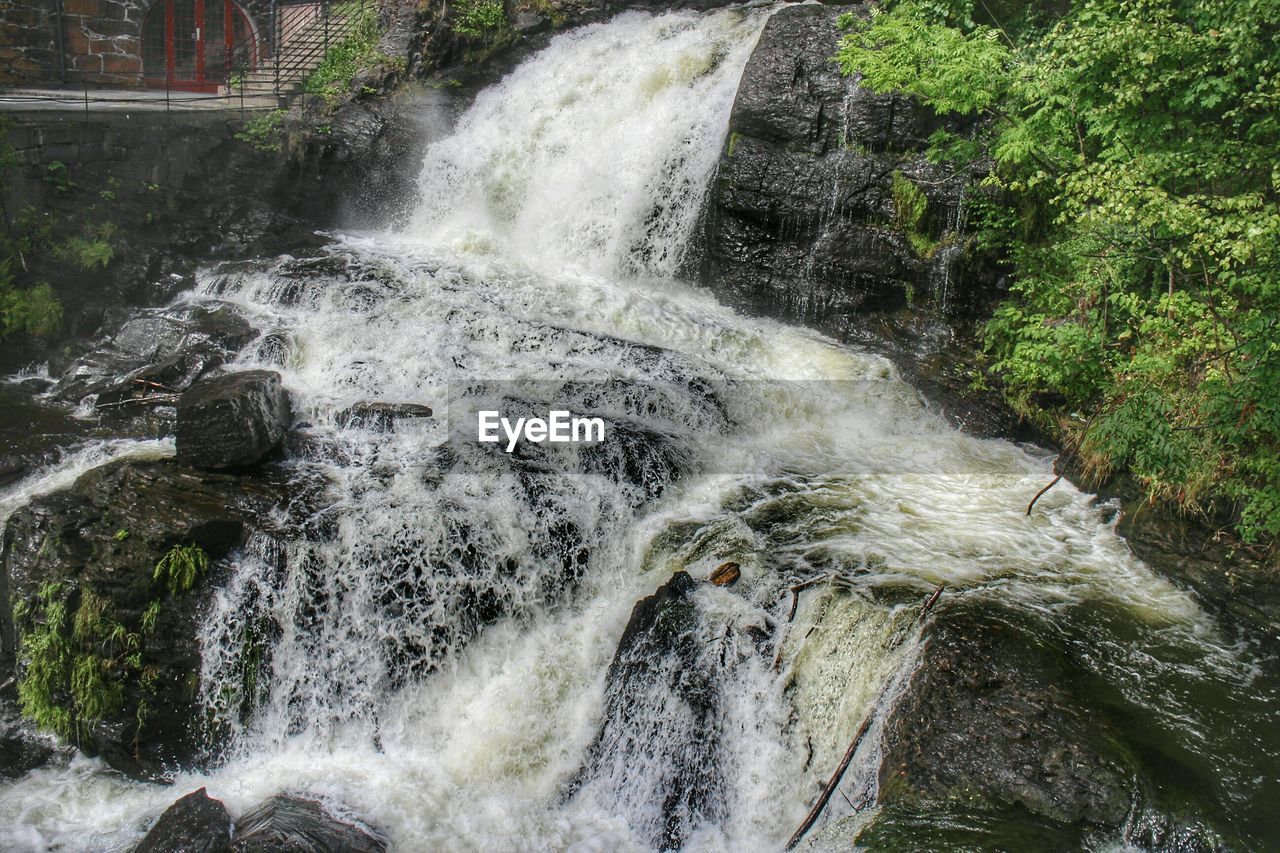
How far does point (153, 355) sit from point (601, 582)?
607cm

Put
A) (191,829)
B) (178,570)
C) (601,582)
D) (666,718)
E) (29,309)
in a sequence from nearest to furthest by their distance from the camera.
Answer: (191,829) → (666,718) → (178,570) → (601,582) → (29,309)

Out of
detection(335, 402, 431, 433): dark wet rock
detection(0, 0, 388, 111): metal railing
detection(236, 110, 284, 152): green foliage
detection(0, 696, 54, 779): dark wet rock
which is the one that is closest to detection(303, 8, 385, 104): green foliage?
detection(0, 0, 388, 111): metal railing

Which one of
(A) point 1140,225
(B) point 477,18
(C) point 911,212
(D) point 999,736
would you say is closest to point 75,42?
(B) point 477,18

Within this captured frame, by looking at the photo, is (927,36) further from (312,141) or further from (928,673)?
(312,141)

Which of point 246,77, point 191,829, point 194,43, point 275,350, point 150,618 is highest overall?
point 194,43

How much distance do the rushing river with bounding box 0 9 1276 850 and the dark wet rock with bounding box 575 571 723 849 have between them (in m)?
0.03

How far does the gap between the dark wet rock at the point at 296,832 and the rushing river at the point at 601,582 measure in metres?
0.27

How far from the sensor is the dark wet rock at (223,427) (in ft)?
23.4

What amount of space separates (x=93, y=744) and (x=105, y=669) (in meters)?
0.53

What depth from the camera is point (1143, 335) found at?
26.3 ft

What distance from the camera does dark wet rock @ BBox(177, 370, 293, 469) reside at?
7117 mm

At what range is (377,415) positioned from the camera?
828 centimetres

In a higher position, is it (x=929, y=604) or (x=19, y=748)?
(x=929, y=604)

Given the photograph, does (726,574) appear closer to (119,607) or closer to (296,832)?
(296,832)
